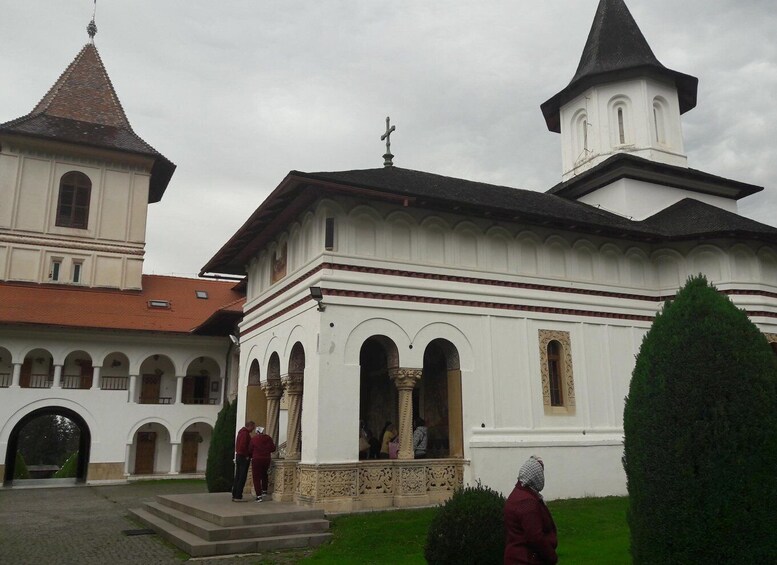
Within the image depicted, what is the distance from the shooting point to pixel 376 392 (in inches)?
675

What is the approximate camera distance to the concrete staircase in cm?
981

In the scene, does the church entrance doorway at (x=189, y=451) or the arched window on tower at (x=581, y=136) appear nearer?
the arched window on tower at (x=581, y=136)

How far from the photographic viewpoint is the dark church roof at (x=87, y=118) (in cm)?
3091

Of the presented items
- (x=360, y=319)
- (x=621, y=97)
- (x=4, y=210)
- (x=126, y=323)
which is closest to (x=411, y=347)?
(x=360, y=319)

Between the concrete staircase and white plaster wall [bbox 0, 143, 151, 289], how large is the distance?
69.5 ft

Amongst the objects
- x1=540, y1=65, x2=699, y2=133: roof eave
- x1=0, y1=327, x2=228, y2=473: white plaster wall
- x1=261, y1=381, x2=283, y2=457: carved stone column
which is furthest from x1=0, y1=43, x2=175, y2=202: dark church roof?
x1=261, y1=381, x2=283, y2=457: carved stone column

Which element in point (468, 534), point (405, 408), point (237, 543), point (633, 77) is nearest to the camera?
point (468, 534)

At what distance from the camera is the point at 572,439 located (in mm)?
14266

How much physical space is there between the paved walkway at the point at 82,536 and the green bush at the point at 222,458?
6.79 feet

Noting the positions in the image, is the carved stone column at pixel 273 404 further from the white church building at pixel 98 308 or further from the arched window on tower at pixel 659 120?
the arched window on tower at pixel 659 120

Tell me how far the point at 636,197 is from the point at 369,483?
37.2ft

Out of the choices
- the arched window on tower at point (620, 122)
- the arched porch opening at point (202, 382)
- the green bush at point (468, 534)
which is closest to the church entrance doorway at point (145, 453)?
the arched porch opening at point (202, 382)

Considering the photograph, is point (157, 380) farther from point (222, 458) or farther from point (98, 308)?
point (222, 458)

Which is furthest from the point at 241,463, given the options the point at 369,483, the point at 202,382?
the point at 202,382
